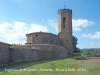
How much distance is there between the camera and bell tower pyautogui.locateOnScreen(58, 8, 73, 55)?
136 feet

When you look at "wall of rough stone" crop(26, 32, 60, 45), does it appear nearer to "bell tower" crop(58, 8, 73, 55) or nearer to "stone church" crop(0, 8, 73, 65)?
"stone church" crop(0, 8, 73, 65)

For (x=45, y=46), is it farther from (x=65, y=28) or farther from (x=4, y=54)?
(x=4, y=54)

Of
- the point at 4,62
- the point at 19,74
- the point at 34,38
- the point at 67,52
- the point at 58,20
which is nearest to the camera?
the point at 19,74

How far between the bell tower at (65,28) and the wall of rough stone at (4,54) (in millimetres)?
25616

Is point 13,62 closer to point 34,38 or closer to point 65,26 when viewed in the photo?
point 34,38

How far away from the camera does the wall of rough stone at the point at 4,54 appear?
1569cm

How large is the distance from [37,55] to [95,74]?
13.8 metres

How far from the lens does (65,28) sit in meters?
41.8

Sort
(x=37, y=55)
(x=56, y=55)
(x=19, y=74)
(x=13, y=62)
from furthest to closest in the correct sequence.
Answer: (x=56, y=55)
(x=37, y=55)
(x=13, y=62)
(x=19, y=74)

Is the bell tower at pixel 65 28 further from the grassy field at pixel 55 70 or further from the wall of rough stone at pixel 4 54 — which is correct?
the grassy field at pixel 55 70

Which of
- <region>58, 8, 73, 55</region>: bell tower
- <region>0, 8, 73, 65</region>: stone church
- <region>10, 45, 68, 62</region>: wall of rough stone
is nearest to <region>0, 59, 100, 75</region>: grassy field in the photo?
<region>0, 8, 73, 65</region>: stone church

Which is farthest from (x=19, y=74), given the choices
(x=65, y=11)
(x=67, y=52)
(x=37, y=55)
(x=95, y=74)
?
(x=65, y=11)

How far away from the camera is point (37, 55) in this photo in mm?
24156

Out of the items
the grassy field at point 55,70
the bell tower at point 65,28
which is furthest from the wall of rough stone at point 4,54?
the bell tower at point 65,28
